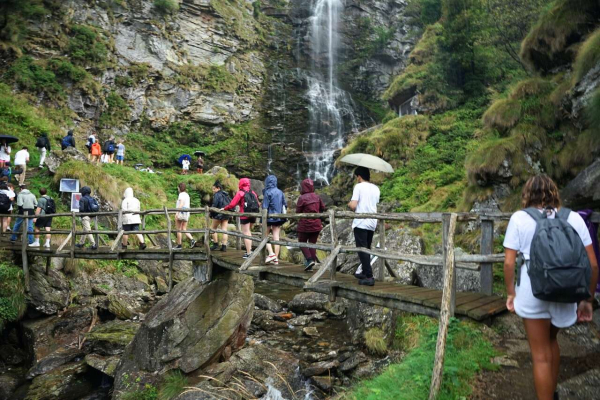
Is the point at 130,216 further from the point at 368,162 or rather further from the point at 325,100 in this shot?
the point at 325,100

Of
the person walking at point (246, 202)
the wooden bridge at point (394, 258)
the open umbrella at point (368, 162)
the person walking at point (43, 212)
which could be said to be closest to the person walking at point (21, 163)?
the person walking at point (43, 212)

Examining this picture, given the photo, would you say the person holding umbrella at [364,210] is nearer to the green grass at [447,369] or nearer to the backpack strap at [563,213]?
the green grass at [447,369]

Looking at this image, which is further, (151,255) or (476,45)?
(476,45)

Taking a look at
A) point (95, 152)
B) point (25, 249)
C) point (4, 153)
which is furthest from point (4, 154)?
point (25, 249)

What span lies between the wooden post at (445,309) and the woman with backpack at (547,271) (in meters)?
1.17

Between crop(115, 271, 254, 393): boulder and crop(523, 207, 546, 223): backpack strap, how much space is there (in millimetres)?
7222

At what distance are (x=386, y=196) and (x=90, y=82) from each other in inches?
765

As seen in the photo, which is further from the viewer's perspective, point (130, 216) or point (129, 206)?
point (130, 216)

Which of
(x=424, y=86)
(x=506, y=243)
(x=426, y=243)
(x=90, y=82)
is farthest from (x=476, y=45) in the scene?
(x=90, y=82)

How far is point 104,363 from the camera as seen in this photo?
30.8ft

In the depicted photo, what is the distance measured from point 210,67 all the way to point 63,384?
27.8 m

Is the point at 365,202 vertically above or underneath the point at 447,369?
above

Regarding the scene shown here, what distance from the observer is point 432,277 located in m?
9.29

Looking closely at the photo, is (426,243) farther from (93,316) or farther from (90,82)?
(90,82)
